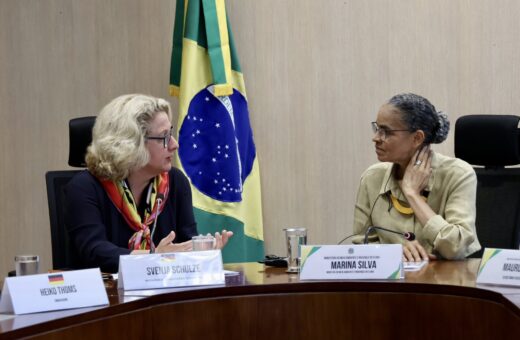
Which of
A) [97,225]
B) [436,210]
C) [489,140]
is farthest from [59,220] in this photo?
[489,140]

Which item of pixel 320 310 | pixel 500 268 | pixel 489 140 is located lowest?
pixel 320 310

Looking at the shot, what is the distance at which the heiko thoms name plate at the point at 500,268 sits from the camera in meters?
2.07

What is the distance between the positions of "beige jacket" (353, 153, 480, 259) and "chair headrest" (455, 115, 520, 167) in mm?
137

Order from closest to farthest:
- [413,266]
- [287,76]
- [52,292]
Answer: [52,292] → [413,266] → [287,76]

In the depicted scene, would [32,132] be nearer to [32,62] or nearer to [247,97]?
[32,62]

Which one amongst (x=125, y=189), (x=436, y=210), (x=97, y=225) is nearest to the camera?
(x=97, y=225)

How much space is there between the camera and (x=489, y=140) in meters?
3.13

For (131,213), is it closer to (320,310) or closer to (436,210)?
(320,310)

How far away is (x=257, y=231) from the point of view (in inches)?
173

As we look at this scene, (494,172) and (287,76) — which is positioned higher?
(287,76)

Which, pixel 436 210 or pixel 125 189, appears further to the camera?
pixel 436 210

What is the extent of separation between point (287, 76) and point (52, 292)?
2793 millimetres

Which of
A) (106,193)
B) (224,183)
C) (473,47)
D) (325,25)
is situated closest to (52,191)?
(106,193)

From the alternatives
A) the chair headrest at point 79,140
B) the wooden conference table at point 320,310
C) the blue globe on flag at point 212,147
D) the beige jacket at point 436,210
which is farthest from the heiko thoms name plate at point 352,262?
the blue globe on flag at point 212,147
